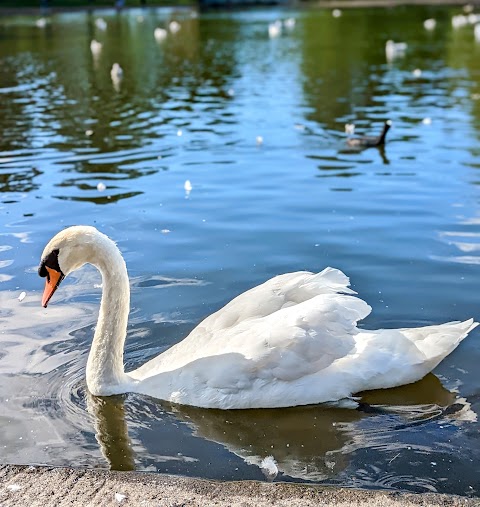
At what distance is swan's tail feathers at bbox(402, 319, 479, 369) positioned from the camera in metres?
6.34

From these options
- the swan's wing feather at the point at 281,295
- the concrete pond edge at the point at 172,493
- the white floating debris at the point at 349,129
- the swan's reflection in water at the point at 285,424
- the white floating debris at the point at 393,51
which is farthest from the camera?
the white floating debris at the point at 393,51

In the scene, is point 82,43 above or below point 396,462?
above

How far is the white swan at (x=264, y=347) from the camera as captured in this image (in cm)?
601

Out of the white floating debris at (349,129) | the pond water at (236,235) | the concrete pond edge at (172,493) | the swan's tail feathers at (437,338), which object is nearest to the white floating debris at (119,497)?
the concrete pond edge at (172,493)

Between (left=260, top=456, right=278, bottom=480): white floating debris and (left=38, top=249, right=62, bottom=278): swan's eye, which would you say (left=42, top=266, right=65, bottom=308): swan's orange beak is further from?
(left=260, top=456, right=278, bottom=480): white floating debris

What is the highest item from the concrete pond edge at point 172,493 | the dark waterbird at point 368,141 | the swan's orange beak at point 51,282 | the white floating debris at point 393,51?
the white floating debris at point 393,51

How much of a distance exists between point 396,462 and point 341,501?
72 cm

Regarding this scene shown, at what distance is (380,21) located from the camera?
176 feet

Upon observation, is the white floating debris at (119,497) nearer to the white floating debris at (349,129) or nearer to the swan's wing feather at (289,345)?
the swan's wing feather at (289,345)

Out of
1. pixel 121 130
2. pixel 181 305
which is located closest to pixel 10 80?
pixel 121 130

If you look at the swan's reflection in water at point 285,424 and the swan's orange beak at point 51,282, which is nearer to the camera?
the swan's reflection in water at point 285,424

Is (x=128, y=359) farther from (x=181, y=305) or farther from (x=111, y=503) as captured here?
(x=111, y=503)

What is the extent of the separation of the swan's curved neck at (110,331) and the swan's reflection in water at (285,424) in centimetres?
15

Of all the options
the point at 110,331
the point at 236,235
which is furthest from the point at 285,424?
the point at 236,235
